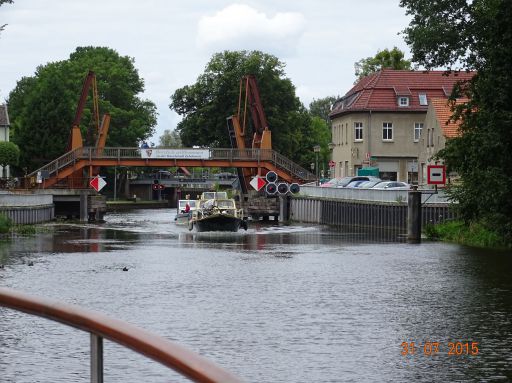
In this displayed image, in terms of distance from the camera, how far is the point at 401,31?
45.8 meters

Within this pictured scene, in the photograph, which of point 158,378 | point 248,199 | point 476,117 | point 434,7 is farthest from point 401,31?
point 248,199

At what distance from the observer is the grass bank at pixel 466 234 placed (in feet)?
139

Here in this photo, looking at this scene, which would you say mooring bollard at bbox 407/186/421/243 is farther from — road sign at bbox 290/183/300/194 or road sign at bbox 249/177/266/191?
road sign at bbox 249/177/266/191

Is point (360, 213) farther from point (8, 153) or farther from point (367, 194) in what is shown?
point (8, 153)

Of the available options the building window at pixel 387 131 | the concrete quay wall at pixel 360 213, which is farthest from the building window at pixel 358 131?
the concrete quay wall at pixel 360 213

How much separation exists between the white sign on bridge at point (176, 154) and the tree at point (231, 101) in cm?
2335

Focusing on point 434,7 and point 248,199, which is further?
point 248,199

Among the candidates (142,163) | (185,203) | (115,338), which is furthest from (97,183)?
(115,338)

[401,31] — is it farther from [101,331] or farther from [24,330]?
[101,331]

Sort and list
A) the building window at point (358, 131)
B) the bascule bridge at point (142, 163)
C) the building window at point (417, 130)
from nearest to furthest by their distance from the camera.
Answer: the bascule bridge at point (142, 163), the building window at point (417, 130), the building window at point (358, 131)

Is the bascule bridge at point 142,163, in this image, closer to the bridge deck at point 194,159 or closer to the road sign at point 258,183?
the bridge deck at point 194,159

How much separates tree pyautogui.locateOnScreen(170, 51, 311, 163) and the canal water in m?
63.7

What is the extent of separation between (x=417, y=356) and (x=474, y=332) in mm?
2680

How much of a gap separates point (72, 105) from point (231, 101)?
15.1 meters
